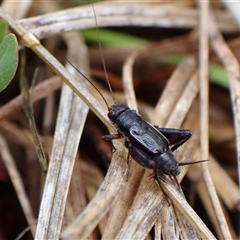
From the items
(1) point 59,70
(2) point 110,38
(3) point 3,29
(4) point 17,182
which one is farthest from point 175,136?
(2) point 110,38

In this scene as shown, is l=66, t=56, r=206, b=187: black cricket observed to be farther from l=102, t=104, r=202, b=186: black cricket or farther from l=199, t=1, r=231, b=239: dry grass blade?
l=199, t=1, r=231, b=239: dry grass blade

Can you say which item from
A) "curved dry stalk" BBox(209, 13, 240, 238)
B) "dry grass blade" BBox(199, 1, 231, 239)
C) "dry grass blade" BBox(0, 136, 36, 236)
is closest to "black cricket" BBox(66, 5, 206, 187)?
"dry grass blade" BBox(199, 1, 231, 239)

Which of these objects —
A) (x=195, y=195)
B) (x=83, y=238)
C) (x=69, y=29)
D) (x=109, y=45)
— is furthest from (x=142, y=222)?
(x=109, y=45)

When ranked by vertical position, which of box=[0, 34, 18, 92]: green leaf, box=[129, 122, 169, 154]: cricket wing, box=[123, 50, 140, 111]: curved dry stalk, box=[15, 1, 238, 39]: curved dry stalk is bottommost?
box=[129, 122, 169, 154]: cricket wing

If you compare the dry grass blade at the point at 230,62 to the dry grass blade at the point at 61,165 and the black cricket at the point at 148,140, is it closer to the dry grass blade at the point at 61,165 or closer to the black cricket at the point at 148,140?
the black cricket at the point at 148,140

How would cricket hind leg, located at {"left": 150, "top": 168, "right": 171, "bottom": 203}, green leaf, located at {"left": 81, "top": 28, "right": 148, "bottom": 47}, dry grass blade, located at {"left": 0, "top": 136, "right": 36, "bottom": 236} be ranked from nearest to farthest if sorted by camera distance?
cricket hind leg, located at {"left": 150, "top": 168, "right": 171, "bottom": 203}, dry grass blade, located at {"left": 0, "top": 136, "right": 36, "bottom": 236}, green leaf, located at {"left": 81, "top": 28, "right": 148, "bottom": 47}

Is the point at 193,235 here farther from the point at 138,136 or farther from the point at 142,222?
the point at 138,136

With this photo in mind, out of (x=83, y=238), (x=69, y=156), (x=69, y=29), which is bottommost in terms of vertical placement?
(x=83, y=238)

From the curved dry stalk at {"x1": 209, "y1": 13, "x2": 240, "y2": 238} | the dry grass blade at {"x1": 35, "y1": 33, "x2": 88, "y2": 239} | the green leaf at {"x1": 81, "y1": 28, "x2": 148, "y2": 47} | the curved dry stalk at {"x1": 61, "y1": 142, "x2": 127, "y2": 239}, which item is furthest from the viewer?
the green leaf at {"x1": 81, "y1": 28, "x2": 148, "y2": 47}
